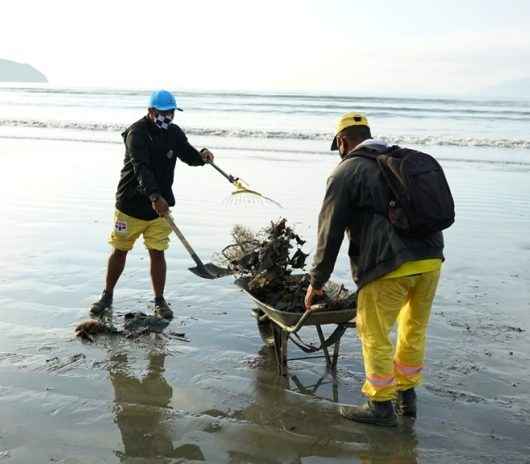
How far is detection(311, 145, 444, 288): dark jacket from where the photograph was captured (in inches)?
149

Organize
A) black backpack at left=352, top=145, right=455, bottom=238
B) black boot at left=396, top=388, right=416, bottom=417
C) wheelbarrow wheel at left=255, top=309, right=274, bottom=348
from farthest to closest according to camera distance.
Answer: wheelbarrow wheel at left=255, top=309, right=274, bottom=348 < black boot at left=396, top=388, right=416, bottom=417 < black backpack at left=352, top=145, right=455, bottom=238

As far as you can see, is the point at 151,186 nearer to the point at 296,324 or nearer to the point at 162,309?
the point at 162,309

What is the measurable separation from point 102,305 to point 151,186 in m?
1.40

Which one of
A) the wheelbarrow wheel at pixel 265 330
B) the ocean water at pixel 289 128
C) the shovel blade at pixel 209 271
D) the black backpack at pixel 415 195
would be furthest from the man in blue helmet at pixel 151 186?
the ocean water at pixel 289 128

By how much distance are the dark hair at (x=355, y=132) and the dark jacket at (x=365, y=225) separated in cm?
16

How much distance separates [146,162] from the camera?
19.0 ft

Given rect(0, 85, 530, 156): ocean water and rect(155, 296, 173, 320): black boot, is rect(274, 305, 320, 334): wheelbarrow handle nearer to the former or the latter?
rect(155, 296, 173, 320): black boot

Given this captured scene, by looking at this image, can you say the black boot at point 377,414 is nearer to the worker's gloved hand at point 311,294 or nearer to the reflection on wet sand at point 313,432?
the reflection on wet sand at point 313,432

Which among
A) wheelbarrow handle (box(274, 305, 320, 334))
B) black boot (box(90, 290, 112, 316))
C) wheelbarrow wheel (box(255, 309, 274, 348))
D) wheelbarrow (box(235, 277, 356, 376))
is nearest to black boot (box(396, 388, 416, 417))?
wheelbarrow (box(235, 277, 356, 376))

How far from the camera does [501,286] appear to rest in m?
7.21

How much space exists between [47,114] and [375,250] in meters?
31.0

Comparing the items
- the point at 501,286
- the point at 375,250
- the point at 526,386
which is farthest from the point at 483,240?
the point at 375,250

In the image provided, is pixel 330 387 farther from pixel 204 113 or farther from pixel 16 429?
pixel 204 113

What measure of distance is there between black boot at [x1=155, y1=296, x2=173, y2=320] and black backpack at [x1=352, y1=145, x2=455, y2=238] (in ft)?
9.95
